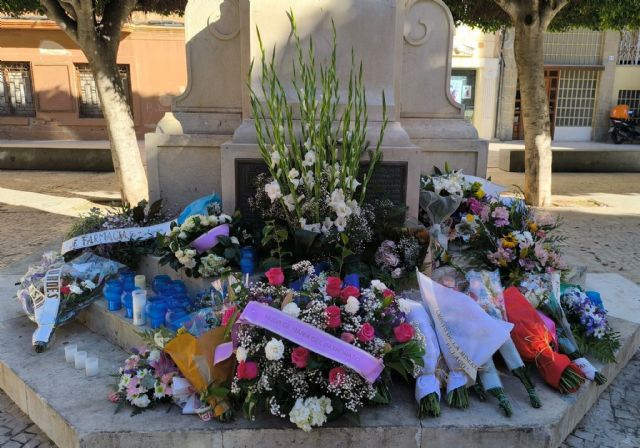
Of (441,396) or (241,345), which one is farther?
(441,396)

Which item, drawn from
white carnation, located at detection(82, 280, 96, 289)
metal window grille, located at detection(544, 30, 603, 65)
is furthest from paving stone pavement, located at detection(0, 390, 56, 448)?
metal window grille, located at detection(544, 30, 603, 65)

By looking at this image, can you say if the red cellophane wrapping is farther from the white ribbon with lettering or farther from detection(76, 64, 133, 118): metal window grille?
detection(76, 64, 133, 118): metal window grille

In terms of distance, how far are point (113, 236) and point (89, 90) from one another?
54.2 ft

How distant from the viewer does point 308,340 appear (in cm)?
240

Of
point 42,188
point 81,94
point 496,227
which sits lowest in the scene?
point 42,188

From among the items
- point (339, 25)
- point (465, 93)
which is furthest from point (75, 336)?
point (465, 93)

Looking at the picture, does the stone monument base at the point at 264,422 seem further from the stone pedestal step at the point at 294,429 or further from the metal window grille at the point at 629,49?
the metal window grille at the point at 629,49

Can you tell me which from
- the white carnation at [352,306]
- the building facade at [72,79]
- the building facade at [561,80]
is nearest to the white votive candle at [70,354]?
Result: the white carnation at [352,306]

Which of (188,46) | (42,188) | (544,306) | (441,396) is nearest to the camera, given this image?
(441,396)

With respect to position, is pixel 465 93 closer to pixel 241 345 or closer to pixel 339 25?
pixel 339 25

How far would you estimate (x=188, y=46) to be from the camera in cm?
471

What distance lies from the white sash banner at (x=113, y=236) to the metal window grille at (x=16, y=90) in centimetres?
1708

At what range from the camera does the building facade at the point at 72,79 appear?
58.9 feet

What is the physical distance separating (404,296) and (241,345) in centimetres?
115
